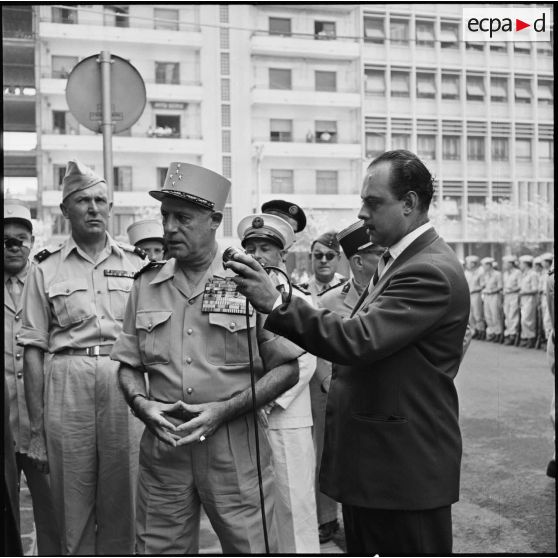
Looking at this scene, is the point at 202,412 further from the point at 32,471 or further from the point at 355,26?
the point at 355,26

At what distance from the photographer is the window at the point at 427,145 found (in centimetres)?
2644

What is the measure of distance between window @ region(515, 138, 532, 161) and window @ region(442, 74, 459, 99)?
7.90 ft

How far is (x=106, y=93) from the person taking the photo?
5133 mm

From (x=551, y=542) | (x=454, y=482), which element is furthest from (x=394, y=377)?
(x=551, y=542)

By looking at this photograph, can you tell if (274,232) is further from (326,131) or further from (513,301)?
(326,131)

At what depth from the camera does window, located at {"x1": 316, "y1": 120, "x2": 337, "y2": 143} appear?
30.5m

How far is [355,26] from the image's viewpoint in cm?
2811

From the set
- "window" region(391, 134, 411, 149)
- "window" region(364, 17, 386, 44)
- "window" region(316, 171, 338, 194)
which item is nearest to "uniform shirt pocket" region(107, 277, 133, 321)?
"window" region(364, 17, 386, 44)

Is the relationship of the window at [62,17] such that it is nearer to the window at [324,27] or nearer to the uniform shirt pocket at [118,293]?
the window at [324,27]

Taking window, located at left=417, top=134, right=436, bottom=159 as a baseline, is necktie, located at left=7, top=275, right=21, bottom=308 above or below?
below

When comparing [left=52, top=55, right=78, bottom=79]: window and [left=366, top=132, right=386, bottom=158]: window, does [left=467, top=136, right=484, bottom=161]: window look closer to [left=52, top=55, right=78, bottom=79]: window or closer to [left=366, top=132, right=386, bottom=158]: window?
[left=366, top=132, right=386, bottom=158]: window

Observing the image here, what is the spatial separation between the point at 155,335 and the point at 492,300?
18.0 meters

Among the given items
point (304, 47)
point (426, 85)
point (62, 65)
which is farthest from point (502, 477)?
point (304, 47)

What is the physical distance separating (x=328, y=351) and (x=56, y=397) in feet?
6.31
